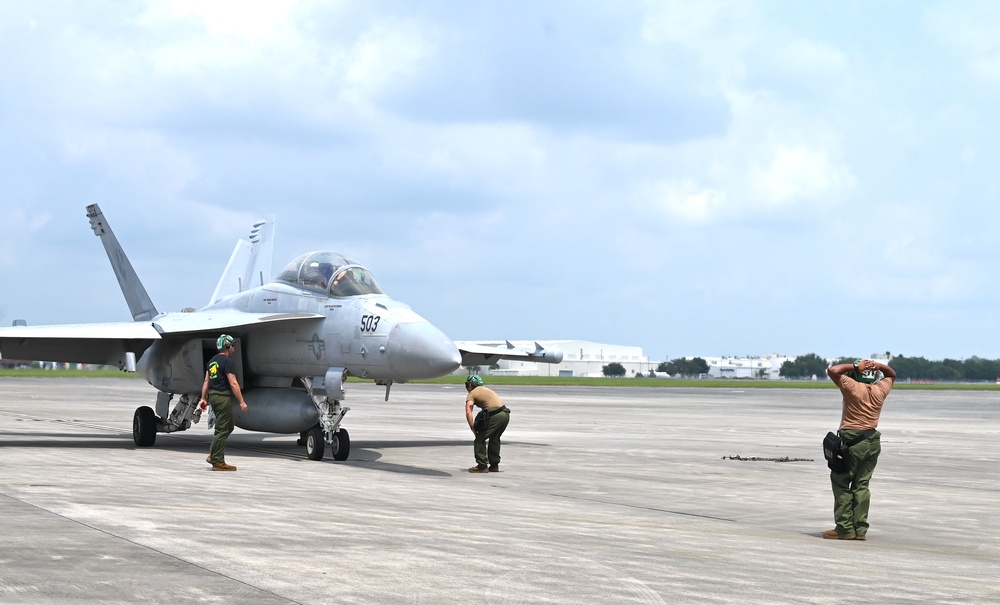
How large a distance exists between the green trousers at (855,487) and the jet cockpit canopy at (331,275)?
32.1 ft

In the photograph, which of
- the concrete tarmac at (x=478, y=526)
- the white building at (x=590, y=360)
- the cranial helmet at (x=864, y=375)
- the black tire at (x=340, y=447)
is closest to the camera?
the concrete tarmac at (x=478, y=526)

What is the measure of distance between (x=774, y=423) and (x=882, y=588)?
88.5 feet

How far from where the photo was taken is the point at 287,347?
760 inches

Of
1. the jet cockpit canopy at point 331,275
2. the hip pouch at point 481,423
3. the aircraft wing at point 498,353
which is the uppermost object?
the jet cockpit canopy at point 331,275

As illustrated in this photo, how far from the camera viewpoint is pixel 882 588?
7695mm

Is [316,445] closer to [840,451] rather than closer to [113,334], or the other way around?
[113,334]

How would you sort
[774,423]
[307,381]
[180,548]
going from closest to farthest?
[180,548]
[307,381]
[774,423]

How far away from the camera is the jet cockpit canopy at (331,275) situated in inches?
742

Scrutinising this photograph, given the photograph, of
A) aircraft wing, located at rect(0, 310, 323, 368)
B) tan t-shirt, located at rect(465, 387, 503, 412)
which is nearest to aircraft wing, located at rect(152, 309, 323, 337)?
aircraft wing, located at rect(0, 310, 323, 368)

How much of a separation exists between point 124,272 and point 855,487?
19.3m

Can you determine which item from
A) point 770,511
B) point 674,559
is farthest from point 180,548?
point 770,511

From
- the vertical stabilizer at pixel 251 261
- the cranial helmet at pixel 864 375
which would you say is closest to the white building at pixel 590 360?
the vertical stabilizer at pixel 251 261

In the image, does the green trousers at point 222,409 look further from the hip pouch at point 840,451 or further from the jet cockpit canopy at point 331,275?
the hip pouch at point 840,451

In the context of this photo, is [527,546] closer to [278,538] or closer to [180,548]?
[278,538]
